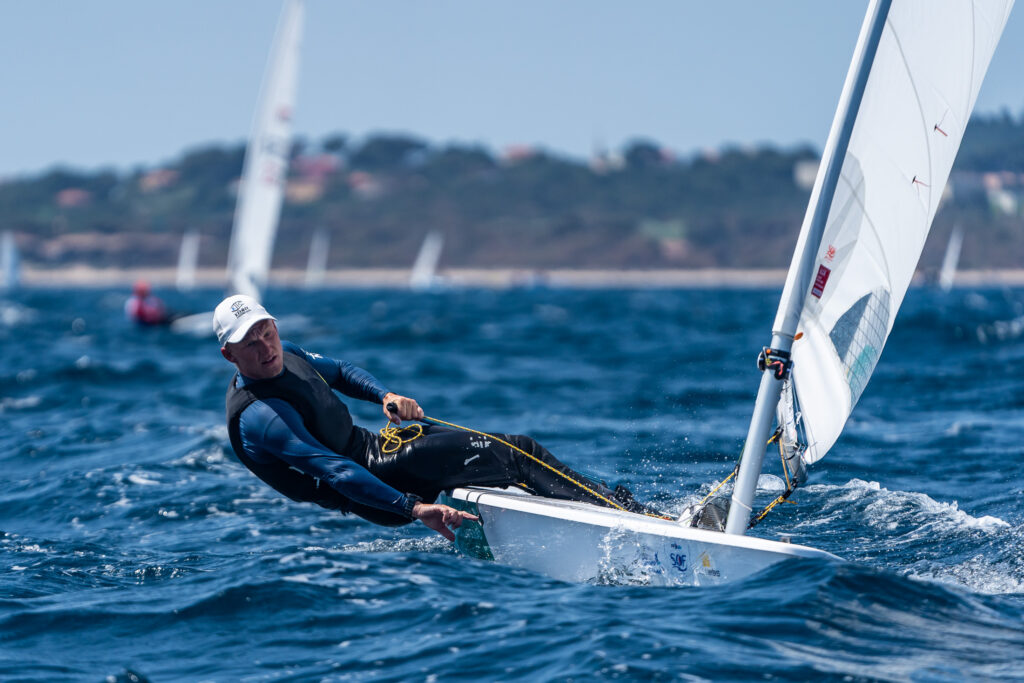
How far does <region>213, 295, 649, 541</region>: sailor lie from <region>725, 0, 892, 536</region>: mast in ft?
2.33

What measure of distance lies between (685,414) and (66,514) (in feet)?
16.4

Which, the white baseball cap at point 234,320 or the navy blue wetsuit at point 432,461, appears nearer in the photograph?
the white baseball cap at point 234,320

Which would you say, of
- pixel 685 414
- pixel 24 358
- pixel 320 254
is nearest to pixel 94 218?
pixel 320 254

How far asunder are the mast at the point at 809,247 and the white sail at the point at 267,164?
56.6ft

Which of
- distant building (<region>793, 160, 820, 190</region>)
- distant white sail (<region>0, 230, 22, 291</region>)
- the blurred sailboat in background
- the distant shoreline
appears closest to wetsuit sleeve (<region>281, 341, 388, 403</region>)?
the blurred sailboat in background

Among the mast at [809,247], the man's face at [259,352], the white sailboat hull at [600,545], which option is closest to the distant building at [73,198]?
the man's face at [259,352]

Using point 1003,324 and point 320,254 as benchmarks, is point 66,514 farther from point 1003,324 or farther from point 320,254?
point 320,254

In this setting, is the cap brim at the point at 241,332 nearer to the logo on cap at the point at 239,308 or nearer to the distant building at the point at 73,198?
the logo on cap at the point at 239,308

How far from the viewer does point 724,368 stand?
43.6 feet

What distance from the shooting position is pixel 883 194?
442 cm

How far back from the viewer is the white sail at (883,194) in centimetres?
425

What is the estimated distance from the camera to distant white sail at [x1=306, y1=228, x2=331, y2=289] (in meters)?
90.8

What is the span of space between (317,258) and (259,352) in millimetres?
97511

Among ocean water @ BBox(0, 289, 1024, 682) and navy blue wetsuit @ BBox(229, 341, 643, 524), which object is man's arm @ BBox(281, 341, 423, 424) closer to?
navy blue wetsuit @ BBox(229, 341, 643, 524)
